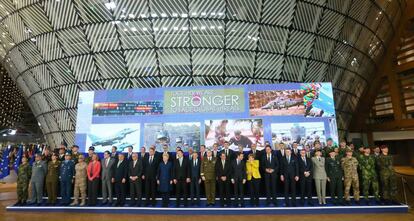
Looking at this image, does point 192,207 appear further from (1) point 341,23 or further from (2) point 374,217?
(1) point 341,23

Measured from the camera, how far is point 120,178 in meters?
10.1

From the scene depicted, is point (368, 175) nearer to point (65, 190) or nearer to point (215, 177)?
point (215, 177)

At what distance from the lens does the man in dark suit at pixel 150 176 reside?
9.81m

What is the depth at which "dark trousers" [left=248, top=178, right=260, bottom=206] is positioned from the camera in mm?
9474

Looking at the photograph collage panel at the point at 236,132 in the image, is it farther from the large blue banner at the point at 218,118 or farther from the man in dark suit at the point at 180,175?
the man in dark suit at the point at 180,175

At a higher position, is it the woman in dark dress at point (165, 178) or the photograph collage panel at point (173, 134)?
the photograph collage panel at point (173, 134)

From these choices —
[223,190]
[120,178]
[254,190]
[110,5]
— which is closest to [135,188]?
[120,178]

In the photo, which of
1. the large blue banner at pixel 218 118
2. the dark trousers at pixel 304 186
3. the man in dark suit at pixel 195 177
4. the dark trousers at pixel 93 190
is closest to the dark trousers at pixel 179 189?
the man in dark suit at pixel 195 177

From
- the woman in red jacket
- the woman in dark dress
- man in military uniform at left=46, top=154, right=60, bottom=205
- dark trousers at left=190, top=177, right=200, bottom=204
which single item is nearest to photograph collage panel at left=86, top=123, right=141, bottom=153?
man in military uniform at left=46, top=154, right=60, bottom=205

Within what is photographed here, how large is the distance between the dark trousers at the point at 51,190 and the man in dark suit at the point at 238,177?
6825mm

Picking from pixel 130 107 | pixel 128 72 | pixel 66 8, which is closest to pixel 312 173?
pixel 130 107

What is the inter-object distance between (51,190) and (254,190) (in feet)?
25.4

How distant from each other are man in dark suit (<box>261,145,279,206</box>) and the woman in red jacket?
622cm

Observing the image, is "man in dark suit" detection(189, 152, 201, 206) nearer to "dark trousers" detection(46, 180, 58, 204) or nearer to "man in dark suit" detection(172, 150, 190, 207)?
"man in dark suit" detection(172, 150, 190, 207)
